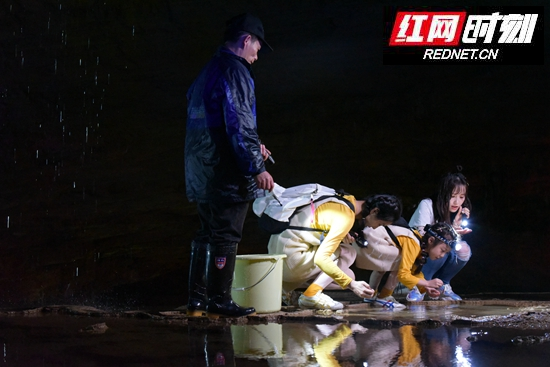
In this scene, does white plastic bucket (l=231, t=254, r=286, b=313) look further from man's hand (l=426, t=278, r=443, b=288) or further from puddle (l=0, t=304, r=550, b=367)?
man's hand (l=426, t=278, r=443, b=288)

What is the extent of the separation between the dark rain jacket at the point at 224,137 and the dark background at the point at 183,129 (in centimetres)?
262

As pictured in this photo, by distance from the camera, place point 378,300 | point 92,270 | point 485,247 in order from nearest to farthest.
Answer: point 378,300 → point 92,270 → point 485,247

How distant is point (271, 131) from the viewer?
7562mm

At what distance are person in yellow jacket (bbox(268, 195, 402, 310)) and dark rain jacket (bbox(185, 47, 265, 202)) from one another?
0.74m

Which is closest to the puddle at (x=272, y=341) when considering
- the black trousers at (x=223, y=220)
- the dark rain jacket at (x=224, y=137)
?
the black trousers at (x=223, y=220)

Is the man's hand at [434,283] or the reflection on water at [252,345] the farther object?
the man's hand at [434,283]

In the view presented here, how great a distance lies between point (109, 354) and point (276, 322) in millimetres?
1244

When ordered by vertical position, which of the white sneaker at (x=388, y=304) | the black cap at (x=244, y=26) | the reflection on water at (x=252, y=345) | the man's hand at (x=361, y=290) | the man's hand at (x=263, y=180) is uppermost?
the black cap at (x=244, y=26)

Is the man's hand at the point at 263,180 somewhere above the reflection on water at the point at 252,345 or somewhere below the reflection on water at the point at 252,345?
above

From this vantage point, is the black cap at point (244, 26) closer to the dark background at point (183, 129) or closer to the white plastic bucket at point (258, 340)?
the white plastic bucket at point (258, 340)

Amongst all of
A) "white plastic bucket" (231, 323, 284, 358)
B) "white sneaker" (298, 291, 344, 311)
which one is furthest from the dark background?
"white plastic bucket" (231, 323, 284, 358)

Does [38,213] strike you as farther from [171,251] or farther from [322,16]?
[322,16]

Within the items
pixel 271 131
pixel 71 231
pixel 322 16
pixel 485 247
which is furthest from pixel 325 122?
pixel 71 231

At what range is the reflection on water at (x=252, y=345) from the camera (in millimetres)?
2877
